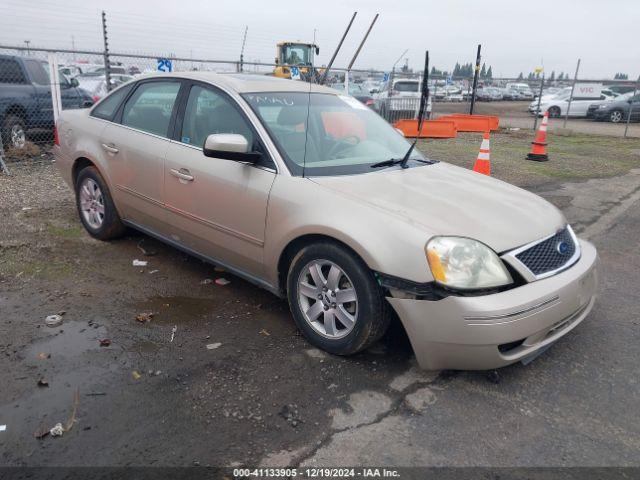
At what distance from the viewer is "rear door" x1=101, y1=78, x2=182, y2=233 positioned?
422 cm

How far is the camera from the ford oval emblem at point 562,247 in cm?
317

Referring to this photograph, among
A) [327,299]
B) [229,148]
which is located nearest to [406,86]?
[229,148]

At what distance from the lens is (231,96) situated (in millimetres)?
3832

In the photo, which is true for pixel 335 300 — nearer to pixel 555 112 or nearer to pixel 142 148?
pixel 142 148

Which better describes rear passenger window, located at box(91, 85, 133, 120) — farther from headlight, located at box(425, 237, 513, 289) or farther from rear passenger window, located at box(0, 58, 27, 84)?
rear passenger window, located at box(0, 58, 27, 84)

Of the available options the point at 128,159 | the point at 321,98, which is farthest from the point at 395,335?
the point at 128,159

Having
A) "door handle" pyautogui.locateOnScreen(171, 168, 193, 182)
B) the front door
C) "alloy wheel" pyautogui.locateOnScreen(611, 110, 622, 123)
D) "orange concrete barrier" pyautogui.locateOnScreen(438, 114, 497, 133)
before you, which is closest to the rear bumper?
the front door

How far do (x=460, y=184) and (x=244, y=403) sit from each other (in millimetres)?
2084

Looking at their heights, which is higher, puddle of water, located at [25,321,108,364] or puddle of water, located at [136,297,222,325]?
puddle of water, located at [25,321,108,364]

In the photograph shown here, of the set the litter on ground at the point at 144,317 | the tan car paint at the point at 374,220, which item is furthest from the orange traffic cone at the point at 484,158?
the litter on ground at the point at 144,317

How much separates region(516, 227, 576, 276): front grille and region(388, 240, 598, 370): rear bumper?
78 millimetres

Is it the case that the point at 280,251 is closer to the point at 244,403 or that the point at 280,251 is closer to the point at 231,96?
the point at 244,403

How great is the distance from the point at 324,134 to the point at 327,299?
52.6 inches

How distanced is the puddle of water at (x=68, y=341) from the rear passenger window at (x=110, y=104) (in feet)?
7.17
